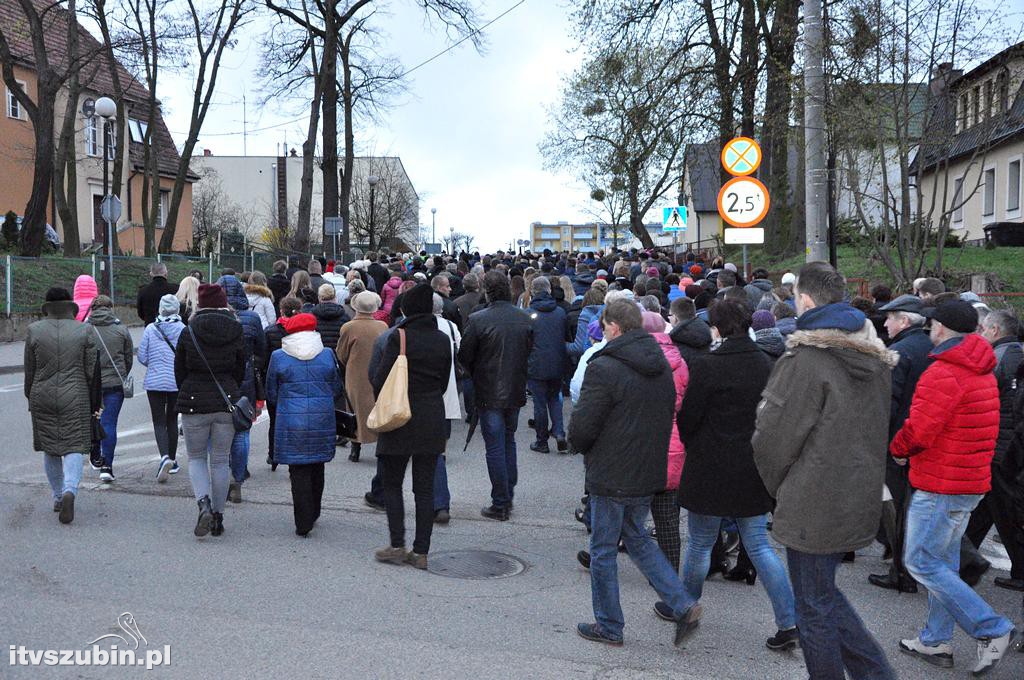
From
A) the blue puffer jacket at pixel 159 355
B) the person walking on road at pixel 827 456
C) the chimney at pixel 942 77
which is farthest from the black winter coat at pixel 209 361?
the chimney at pixel 942 77

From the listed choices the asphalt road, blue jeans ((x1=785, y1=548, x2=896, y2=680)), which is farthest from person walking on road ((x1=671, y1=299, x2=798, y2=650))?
blue jeans ((x1=785, y1=548, x2=896, y2=680))

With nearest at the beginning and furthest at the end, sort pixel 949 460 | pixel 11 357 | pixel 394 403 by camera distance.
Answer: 1. pixel 949 460
2. pixel 394 403
3. pixel 11 357

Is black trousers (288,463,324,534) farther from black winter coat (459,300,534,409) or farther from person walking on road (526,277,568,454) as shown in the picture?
person walking on road (526,277,568,454)

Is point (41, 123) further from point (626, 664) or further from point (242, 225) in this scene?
point (242, 225)

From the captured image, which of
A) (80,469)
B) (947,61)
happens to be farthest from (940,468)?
(947,61)

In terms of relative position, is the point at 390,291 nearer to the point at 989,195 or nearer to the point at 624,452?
the point at 624,452

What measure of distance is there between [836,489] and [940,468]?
1.14 meters

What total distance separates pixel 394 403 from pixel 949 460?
343 cm

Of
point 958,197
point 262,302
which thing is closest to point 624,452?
point 262,302

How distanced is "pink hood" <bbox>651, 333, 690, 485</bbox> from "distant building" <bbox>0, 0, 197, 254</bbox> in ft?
104

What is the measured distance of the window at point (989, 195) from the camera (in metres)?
36.4

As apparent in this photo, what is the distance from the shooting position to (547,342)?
36.8ft

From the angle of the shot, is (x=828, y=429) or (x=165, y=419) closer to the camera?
(x=828, y=429)

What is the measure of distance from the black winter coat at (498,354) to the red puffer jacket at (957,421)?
3.84 m
